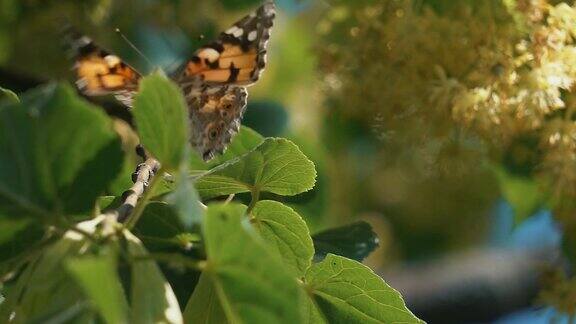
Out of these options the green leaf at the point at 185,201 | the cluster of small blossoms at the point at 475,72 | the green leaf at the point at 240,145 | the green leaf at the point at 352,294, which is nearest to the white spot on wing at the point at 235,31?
the green leaf at the point at 240,145

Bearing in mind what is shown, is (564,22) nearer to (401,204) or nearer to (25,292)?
(25,292)

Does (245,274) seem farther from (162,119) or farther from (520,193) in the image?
(520,193)

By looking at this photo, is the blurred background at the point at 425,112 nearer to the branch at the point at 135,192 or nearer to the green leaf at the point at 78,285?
the branch at the point at 135,192

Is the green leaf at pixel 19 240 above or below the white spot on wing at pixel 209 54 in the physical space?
below

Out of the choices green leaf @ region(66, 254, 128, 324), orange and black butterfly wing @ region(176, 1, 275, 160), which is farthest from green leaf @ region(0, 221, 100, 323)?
orange and black butterfly wing @ region(176, 1, 275, 160)

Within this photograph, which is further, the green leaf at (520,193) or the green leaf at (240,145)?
the green leaf at (520,193)

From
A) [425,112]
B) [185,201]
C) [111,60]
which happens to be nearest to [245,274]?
[185,201]
